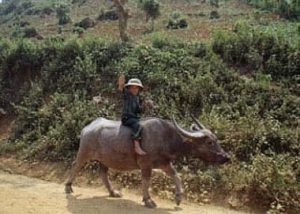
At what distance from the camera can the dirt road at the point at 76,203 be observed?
8727 millimetres

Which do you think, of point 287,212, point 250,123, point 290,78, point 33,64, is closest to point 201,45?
point 290,78

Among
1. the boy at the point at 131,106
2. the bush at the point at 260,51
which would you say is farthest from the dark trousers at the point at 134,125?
the bush at the point at 260,51

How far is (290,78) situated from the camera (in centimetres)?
1400

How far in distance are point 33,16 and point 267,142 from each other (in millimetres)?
44328

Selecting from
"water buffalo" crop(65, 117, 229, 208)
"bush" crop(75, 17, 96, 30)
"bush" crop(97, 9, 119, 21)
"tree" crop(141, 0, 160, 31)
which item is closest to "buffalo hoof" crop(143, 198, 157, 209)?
"water buffalo" crop(65, 117, 229, 208)

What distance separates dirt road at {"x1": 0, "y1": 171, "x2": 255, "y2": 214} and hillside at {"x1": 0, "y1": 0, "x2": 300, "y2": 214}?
0.80 metres

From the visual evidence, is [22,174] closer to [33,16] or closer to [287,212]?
[287,212]

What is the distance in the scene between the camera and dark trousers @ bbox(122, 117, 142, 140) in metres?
9.15

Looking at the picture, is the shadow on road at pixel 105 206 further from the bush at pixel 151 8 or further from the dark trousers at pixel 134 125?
the bush at pixel 151 8

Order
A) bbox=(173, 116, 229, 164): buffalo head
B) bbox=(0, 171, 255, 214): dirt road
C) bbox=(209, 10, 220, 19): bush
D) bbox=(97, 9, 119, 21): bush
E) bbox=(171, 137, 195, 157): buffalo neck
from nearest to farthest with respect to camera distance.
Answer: bbox=(0, 171, 255, 214): dirt road
bbox=(173, 116, 229, 164): buffalo head
bbox=(171, 137, 195, 157): buffalo neck
bbox=(209, 10, 220, 19): bush
bbox=(97, 9, 119, 21): bush

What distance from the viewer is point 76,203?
930cm

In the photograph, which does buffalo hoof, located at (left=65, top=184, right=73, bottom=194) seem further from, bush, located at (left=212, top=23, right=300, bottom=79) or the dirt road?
bush, located at (left=212, top=23, right=300, bottom=79)

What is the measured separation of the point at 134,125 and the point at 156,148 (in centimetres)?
59

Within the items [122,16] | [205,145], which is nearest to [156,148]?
[205,145]
